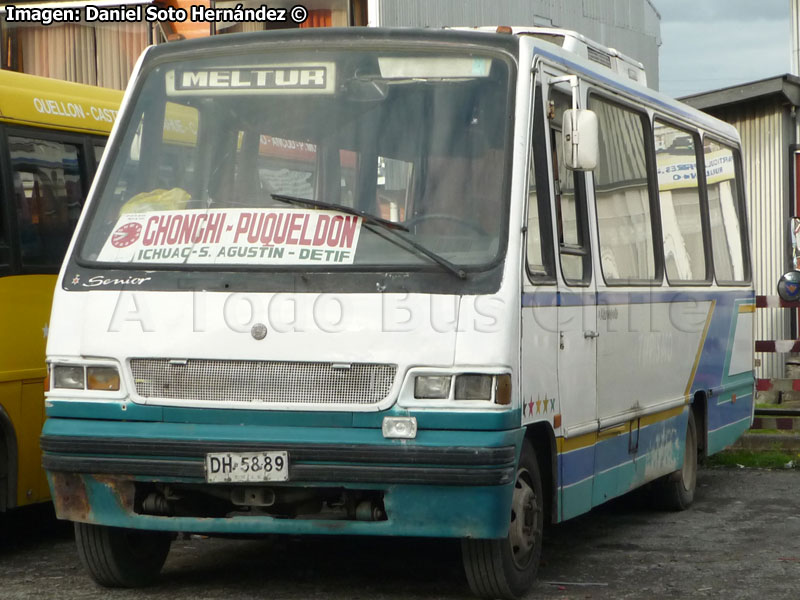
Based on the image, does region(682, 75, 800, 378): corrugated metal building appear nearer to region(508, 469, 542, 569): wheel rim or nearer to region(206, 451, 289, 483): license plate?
region(508, 469, 542, 569): wheel rim

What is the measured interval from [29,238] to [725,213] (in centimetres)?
570

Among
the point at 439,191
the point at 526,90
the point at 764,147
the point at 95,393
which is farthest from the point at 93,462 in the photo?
the point at 764,147

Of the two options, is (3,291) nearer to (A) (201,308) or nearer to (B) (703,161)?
(A) (201,308)

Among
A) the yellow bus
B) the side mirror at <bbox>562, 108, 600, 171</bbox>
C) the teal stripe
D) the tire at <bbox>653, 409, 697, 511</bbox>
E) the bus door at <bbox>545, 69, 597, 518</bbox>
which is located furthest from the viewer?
the teal stripe

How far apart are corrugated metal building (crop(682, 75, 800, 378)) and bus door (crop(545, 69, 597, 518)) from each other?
470 inches

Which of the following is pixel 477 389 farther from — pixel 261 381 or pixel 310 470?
pixel 261 381

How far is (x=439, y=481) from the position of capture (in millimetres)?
6293

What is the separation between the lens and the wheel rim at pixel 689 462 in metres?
10.4

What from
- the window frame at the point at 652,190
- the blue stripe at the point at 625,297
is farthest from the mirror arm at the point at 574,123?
the window frame at the point at 652,190

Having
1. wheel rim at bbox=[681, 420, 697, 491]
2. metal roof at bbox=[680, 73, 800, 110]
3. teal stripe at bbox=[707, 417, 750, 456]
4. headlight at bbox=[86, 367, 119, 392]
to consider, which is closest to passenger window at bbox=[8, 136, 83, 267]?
headlight at bbox=[86, 367, 119, 392]

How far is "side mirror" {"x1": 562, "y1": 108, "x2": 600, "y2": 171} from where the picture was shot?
7.12 meters

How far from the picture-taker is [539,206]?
23.3 feet

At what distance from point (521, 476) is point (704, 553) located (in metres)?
2.07

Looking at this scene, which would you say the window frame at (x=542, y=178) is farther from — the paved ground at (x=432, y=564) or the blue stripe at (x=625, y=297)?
the paved ground at (x=432, y=564)
